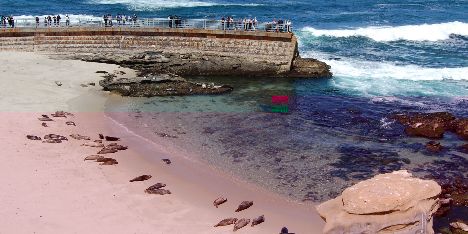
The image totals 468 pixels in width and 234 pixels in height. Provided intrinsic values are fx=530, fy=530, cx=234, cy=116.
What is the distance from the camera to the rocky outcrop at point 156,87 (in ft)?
117

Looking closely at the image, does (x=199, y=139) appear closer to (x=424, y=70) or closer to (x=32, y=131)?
(x=32, y=131)

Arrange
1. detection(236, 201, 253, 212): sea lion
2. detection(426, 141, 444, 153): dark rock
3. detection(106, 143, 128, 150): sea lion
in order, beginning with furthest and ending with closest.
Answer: detection(426, 141, 444, 153): dark rock
detection(106, 143, 128, 150): sea lion
detection(236, 201, 253, 212): sea lion

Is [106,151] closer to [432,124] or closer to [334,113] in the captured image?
[334,113]

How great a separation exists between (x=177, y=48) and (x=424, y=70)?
66.9 feet

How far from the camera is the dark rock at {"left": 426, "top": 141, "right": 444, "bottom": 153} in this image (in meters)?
26.3

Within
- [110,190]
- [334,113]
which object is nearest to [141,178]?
[110,190]

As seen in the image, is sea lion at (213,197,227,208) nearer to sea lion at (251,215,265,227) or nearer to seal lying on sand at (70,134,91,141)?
sea lion at (251,215,265,227)

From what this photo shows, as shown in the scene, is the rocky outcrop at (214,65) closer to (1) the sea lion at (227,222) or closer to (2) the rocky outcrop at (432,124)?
(2) the rocky outcrop at (432,124)

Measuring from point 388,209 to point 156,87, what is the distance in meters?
26.7

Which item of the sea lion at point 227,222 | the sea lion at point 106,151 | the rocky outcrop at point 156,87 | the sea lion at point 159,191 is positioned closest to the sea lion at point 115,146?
the sea lion at point 106,151

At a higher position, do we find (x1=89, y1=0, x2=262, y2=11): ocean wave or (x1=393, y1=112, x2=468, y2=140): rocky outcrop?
(x1=89, y1=0, x2=262, y2=11): ocean wave

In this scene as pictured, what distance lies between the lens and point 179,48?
4244 centimetres

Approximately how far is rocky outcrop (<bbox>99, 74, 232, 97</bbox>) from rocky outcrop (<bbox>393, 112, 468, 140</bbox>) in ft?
41.0

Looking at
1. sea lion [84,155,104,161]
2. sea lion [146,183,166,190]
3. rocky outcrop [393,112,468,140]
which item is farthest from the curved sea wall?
sea lion [146,183,166,190]
